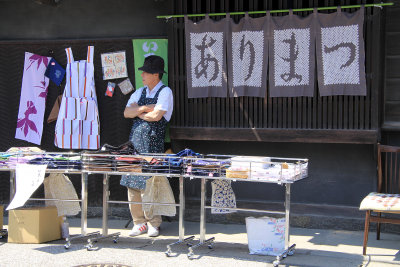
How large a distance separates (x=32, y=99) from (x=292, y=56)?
170 inches

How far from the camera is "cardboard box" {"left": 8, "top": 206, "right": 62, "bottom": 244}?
727 cm

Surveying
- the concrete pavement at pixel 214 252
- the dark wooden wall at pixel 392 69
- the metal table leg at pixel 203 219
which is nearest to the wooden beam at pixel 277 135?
the dark wooden wall at pixel 392 69

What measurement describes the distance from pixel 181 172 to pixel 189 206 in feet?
6.95

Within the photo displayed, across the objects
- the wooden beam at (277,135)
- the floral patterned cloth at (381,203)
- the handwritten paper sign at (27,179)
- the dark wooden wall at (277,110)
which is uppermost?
the dark wooden wall at (277,110)

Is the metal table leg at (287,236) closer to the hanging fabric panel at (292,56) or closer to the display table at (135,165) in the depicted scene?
the display table at (135,165)

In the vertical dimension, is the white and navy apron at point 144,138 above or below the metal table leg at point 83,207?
above

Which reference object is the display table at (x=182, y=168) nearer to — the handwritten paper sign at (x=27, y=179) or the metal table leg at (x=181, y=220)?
the metal table leg at (x=181, y=220)

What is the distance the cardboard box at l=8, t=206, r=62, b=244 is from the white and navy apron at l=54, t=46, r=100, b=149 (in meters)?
1.74

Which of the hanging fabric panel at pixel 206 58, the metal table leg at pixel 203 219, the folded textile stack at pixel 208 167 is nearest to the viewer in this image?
the folded textile stack at pixel 208 167

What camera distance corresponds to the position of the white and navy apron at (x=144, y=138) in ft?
25.5

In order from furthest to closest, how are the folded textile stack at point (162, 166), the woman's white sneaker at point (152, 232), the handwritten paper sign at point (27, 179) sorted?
the woman's white sneaker at point (152, 232) → the handwritten paper sign at point (27, 179) → the folded textile stack at point (162, 166)

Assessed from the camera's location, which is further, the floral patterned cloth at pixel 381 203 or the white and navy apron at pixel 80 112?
the white and navy apron at pixel 80 112

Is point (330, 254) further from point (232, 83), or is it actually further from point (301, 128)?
point (232, 83)

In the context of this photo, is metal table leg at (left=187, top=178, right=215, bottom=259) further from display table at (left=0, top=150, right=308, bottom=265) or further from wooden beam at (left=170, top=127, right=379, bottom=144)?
wooden beam at (left=170, top=127, right=379, bottom=144)
